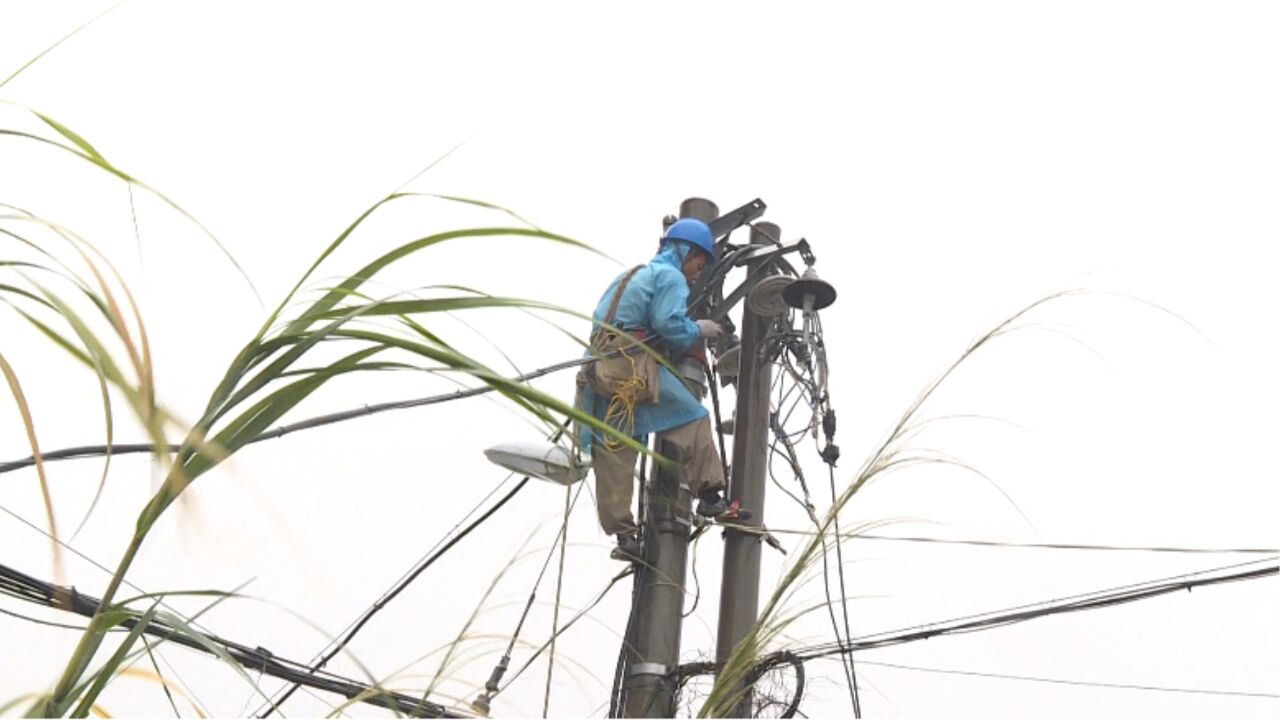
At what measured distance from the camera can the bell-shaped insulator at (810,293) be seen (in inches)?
237

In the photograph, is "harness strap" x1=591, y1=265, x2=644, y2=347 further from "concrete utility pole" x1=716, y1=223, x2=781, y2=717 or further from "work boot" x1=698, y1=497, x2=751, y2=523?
"work boot" x1=698, y1=497, x2=751, y2=523

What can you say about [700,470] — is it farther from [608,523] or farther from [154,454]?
[154,454]

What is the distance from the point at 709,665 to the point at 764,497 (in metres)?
0.88

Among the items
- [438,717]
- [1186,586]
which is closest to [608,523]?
[1186,586]

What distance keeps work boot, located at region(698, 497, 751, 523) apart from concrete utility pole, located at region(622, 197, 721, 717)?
0.09 metres

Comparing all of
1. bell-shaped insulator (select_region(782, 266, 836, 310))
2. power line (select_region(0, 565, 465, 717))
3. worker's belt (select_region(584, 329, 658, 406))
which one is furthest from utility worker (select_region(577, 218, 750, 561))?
power line (select_region(0, 565, 465, 717))

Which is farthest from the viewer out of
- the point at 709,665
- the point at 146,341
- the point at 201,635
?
the point at 709,665

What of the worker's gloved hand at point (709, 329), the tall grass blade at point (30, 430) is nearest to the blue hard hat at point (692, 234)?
the worker's gloved hand at point (709, 329)

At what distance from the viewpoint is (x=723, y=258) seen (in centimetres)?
639

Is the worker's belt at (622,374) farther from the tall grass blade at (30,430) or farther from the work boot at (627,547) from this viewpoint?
the tall grass blade at (30,430)

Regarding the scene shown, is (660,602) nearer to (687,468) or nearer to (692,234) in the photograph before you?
(687,468)

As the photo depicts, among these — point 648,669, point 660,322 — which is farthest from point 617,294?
point 648,669

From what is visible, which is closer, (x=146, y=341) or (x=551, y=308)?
(x=146, y=341)

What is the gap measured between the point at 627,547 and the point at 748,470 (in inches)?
24.7
